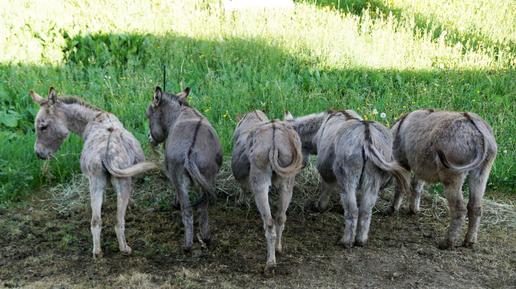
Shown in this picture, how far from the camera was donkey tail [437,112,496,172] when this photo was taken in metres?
5.58

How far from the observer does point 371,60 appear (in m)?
10.2

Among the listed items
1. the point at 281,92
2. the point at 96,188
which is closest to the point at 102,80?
the point at 281,92

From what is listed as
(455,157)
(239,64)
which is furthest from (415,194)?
(239,64)

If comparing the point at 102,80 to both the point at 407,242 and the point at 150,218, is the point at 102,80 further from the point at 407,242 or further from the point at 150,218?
the point at 407,242

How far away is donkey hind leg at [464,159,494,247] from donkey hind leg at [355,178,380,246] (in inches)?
35.9

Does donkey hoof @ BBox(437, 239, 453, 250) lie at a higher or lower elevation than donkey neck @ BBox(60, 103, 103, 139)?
lower

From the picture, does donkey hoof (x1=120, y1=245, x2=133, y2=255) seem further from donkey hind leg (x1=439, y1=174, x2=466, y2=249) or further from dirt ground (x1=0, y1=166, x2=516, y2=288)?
donkey hind leg (x1=439, y1=174, x2=466, y2=249)

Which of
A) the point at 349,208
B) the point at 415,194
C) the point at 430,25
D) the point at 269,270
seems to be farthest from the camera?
the point at 430,25

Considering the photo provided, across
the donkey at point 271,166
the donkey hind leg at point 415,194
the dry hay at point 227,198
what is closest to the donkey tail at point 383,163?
the donkey at point 271,166

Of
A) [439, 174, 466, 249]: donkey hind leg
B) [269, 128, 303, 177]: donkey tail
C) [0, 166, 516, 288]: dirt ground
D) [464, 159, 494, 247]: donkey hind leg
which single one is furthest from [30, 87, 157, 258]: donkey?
[464, 159, 494, 247]: donkey hind leg

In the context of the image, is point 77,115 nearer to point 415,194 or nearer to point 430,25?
point 415,194

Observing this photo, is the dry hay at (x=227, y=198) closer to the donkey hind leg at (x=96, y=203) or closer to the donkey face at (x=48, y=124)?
the donkey face at (x=48, y=124)

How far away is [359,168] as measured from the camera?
5652 mm

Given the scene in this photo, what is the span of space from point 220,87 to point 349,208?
3640 mm
